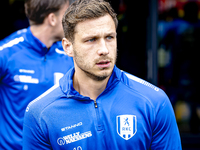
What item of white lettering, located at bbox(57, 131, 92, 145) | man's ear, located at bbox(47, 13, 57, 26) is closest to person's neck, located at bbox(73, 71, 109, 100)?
white lettering, located at bbox(57, 131, 92, 145)

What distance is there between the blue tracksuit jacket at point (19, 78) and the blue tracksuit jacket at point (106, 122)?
2.18 feet

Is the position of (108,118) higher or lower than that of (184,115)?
higher

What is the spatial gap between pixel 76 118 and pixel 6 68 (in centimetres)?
96

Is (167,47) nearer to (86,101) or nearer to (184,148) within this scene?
(184,148)

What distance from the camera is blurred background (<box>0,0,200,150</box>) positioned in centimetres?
414

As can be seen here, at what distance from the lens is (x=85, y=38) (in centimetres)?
194

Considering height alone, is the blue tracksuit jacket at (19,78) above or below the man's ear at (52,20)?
below

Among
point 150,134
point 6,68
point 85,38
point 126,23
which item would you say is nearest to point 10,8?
point 126,23

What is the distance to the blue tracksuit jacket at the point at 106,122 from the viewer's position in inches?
73.9

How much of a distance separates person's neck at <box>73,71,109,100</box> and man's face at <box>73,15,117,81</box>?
6 centimetres

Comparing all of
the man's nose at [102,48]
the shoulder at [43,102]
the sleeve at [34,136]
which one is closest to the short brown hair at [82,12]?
the man's nose at [102,48]

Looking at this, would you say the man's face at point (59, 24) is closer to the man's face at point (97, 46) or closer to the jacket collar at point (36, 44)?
the jacket collar at point (36, 44)

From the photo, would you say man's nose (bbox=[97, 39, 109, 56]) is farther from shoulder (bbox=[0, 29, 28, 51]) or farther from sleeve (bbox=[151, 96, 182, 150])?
shoulder (bbox=[0, 29, 28, 51])

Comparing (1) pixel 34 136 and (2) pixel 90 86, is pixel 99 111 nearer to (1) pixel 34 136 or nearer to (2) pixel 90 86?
(2) pixel 90 86
